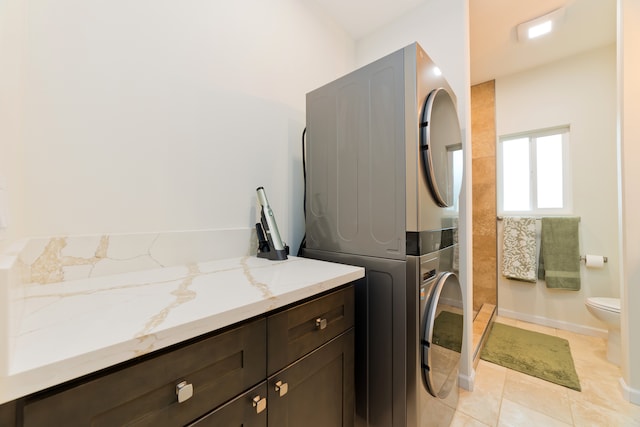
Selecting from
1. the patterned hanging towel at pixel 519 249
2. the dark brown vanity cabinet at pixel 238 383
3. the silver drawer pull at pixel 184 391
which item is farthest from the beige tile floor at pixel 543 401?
the silver drawer pull at pixel 184 391

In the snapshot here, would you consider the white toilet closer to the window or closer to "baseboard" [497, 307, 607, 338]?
"baseboard" [497, 307, 607, 338]

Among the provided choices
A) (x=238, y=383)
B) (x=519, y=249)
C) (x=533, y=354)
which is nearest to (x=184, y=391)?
(x=238, y=383)

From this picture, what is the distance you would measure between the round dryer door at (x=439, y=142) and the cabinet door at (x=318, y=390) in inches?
29.2

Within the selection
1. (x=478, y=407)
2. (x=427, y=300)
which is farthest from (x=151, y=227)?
(x=478, y=407)

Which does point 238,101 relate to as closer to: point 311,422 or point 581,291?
point 311,422

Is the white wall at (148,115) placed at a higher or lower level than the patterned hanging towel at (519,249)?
higher

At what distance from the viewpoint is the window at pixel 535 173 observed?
269 centimetres

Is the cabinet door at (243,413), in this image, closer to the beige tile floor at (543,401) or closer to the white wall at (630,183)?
the beige tile floor at (543,401)

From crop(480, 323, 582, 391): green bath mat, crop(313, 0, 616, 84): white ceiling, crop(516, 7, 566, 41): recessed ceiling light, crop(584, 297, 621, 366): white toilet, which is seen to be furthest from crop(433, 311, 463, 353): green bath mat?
crop(516, 7, 566, 41): recessed ceiling light

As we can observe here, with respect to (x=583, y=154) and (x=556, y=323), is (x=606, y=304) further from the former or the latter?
(x=583, y=154)

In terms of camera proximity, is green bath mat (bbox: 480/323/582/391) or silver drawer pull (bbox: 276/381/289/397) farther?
green bath mat (bbox: 480/323/582/391)

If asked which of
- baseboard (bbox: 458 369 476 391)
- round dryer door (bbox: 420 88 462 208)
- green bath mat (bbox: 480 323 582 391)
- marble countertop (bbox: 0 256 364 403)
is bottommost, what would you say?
green bath mat (bbox: 480 323 582 391)

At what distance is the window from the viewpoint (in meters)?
2.69

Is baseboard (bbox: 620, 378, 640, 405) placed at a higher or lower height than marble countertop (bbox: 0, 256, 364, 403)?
lower
